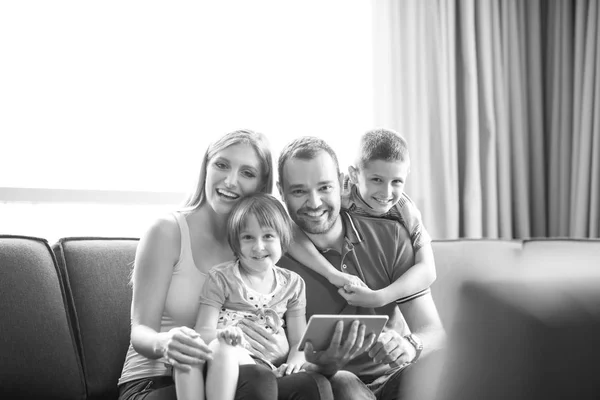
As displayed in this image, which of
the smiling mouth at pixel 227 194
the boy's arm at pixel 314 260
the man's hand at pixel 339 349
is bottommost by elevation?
the man's hand at pixel 339 349

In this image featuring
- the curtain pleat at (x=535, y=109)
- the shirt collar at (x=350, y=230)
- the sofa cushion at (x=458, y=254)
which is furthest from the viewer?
the curtain pleat at (x=535, y=109)

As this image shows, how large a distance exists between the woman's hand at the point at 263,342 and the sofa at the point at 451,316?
498mm

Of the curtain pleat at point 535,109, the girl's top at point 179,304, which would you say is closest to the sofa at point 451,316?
the girl's top at point 179,304

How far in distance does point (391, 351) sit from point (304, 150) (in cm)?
60

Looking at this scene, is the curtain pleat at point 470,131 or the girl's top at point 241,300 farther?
the curtain pleat at point 470,131

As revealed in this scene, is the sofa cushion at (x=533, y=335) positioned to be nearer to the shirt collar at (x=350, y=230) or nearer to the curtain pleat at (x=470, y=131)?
the shirt collar at (x=350, y=230)

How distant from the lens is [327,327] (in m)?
1.51

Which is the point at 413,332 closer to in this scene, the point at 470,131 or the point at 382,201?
the point at 382,201

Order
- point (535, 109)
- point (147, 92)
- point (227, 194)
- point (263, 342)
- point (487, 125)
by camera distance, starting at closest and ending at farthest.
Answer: point (263, 342) < point (227, 194) < point (147, 92) < point (487, 125) < point (535, 109)

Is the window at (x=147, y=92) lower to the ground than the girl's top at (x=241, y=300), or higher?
higher

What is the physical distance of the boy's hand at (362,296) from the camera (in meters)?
1.77

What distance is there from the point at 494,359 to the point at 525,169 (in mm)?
3032

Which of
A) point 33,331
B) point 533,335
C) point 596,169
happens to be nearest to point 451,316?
point 533,335

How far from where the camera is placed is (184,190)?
2.95 metres
